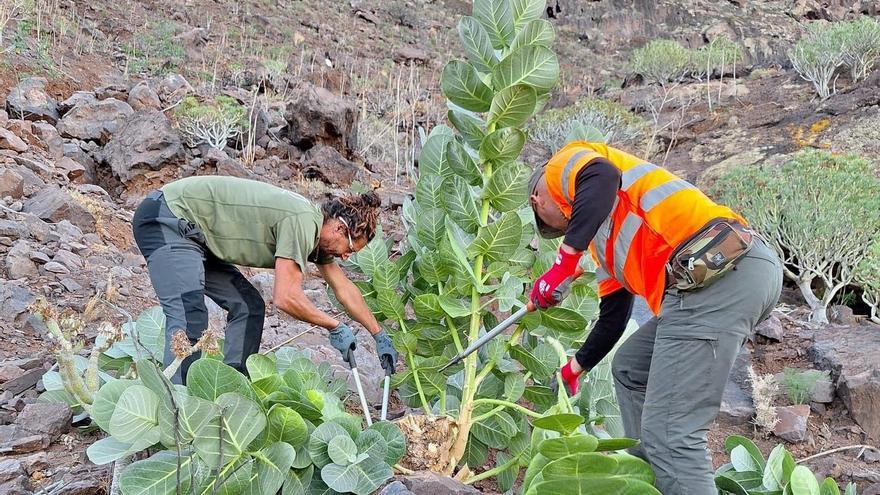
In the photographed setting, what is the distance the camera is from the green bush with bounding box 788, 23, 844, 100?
15.2 m

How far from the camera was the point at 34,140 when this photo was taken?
7.29m

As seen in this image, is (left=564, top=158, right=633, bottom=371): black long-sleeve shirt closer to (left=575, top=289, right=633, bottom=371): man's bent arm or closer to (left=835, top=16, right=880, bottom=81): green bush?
(left=575, top=289, right=633, bottom=371): man's bent arm

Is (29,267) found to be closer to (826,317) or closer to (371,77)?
(826,317)

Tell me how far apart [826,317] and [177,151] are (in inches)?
262

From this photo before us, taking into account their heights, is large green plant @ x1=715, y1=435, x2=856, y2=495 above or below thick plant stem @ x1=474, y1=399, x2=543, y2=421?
above

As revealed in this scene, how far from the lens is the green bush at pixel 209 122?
29.9 ft

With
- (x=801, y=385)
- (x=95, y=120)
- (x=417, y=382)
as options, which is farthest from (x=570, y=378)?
(x=95, y=120)

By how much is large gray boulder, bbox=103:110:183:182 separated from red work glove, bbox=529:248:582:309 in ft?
19.6

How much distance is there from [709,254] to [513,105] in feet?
3.03

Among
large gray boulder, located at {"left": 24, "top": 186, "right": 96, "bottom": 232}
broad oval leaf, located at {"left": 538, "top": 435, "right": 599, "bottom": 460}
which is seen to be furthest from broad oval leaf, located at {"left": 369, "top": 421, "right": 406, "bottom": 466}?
large gray boulder, located at {"left": 24, "top": 186, "right": 96, "bottom": 232}

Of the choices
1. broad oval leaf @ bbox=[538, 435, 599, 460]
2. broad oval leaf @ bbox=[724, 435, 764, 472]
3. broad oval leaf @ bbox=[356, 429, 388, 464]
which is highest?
broad oval leaf @ bbox=[538, 435, 599, 460]

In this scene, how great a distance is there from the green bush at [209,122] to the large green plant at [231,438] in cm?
716

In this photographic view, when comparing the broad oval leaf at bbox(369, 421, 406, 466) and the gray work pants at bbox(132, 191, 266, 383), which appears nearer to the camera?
the broad oval leaf at bbox(369, 421, 406, 466)

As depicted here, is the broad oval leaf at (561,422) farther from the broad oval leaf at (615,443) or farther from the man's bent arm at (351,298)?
the man's bent arm at (351,298)
